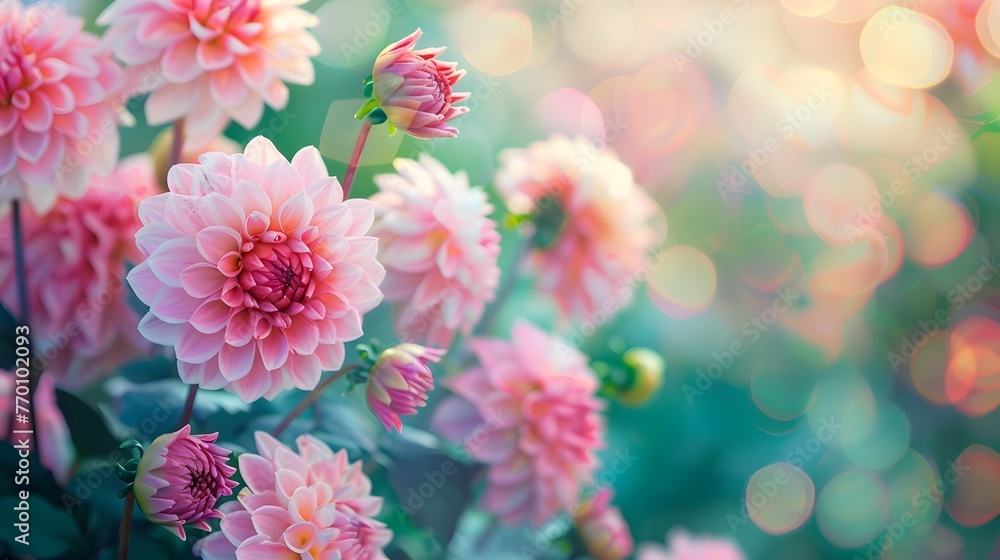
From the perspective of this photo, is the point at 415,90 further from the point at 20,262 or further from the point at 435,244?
the point at 20,262

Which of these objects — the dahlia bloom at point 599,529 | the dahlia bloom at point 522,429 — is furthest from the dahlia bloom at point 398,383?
the dahlia bloom at point 599,529

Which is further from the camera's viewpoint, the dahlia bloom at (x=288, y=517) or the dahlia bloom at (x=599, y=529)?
the dahlia bloom at (x=599, y=529)

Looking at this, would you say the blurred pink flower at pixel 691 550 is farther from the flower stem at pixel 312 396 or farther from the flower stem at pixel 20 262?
the flower stem at pixel 20 262

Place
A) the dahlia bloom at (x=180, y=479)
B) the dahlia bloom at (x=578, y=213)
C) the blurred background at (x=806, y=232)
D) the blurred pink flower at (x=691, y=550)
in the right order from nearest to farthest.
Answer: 1. the dahlia bloom at (x=180, y=479)
2. the dahlia bloom at (x=578, y=213)
3. the blurred pink flower at (x=691, y=550)
4. the blurred background at (x=806, y=232)

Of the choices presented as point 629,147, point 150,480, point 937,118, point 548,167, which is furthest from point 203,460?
point 937,118

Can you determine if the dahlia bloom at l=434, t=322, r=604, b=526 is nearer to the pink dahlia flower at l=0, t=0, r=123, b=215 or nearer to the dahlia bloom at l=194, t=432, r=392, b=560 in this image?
the dahlia bloom at l=194, t=432, r=392, b=560

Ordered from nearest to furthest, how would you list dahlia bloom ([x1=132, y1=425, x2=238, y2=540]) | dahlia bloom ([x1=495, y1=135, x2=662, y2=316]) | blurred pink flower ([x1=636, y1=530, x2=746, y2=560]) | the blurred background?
dahlia bloom ([x1=132, y1=425, x2=238, y2=540])
dahlia bloom ([x1=495, y1=135, x2=662, y2=316])
blurred pink flower ([x1=636, y1=530, x2=746, y2=560])
the blurred background

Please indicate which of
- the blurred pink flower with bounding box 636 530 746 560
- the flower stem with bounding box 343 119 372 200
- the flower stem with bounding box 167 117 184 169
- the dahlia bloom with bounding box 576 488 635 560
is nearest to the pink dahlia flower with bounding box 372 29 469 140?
the flower stem with bounding box 343 119 372 200
